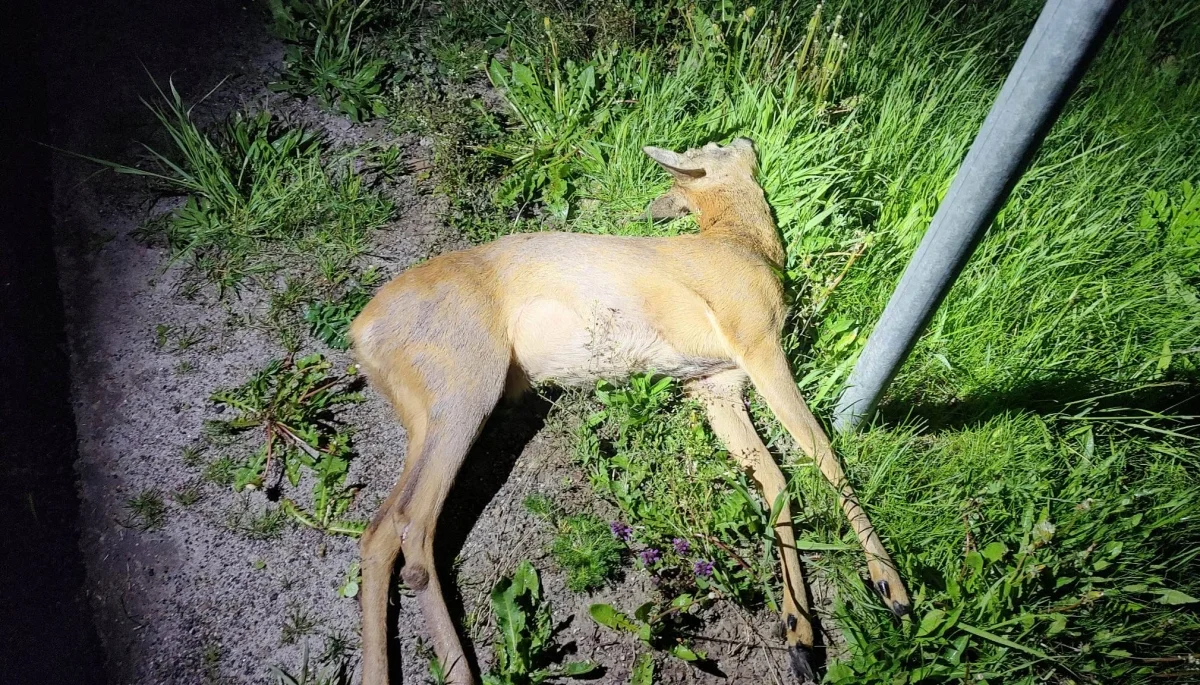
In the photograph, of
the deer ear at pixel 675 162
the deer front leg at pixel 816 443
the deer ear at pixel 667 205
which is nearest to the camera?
the deer front leg at pixel 816 443

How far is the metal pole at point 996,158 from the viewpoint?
5.34ft

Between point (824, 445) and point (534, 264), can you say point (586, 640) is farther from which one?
point (534, 264)

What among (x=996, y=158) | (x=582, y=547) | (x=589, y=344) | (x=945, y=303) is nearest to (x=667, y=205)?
(x=589, y=344)

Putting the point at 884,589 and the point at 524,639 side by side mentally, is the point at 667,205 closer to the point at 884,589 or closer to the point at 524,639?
the point at 884,589

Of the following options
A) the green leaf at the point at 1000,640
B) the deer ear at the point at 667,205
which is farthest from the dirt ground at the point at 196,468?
the deer ear at the point at 667,205

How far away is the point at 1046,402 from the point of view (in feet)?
10.1

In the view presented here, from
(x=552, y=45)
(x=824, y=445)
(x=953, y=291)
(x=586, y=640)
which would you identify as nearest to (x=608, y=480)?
(x=586, y=640)

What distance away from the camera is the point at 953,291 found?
10.8ft

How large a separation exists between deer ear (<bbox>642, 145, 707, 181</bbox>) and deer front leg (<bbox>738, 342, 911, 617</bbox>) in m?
0.97

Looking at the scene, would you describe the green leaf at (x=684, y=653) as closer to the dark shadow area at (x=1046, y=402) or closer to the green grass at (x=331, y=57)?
the dark shadow area at (x=1046, y=402)

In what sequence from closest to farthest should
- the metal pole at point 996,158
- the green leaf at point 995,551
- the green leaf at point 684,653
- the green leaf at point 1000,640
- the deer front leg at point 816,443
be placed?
the metal pole at point 996,158, the green leaf at point 1000,640, the green leaf at point 995,551, the green leaf at point 684,653, the deer front leg at point 816,443

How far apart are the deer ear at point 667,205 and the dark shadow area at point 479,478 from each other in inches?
43.8

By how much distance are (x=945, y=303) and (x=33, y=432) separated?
385cm

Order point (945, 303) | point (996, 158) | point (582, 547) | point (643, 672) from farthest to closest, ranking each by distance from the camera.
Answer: point (945, 303) → point (582, 547) → point (643, 672) → point (996, 158)
